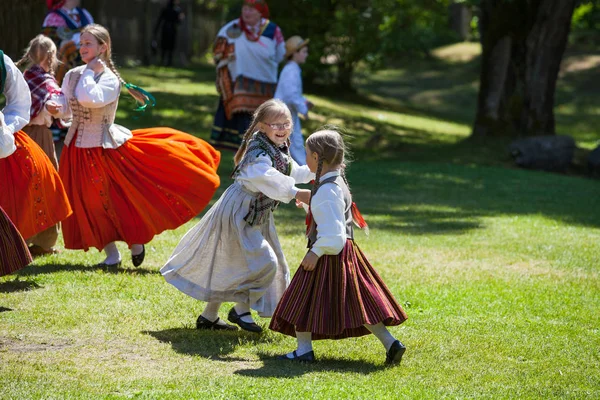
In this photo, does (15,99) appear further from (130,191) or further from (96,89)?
(130,191)

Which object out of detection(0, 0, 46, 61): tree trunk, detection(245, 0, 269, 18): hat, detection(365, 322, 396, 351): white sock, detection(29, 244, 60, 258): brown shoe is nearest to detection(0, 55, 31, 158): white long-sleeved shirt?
detection(29, 244, 60, 258): brown shoe

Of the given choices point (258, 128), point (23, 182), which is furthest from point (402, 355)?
point (23, 182)

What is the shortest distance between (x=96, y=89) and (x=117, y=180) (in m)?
0.74

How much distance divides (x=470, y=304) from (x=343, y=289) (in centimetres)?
217

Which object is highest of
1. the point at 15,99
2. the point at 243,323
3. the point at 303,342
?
the point at 15,99

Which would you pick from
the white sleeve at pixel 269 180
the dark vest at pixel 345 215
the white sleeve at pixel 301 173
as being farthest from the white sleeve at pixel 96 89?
the dark vest at pixel 345 215

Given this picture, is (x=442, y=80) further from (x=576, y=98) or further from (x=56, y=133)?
(x=56, y=133)

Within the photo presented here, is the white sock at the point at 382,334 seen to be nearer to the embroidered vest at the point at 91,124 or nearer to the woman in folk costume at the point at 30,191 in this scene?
the woman in folk costume at the point at 30,191

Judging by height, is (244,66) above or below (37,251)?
above

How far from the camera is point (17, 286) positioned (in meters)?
7.11

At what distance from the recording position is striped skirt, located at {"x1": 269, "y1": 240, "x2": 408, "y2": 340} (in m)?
5.40

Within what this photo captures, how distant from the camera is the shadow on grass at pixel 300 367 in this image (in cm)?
531

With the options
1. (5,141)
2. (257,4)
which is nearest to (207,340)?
(5,141)

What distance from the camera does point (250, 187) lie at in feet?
19.7
